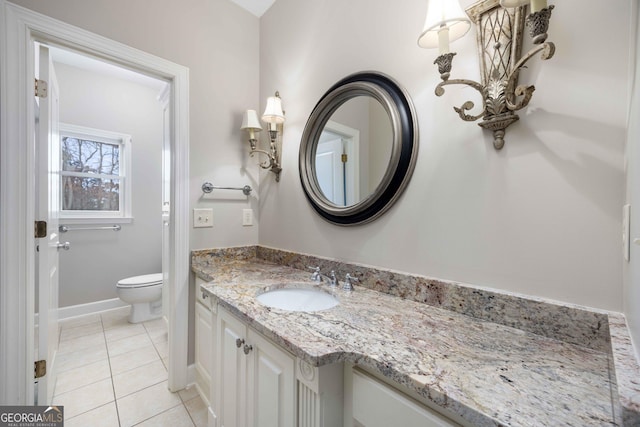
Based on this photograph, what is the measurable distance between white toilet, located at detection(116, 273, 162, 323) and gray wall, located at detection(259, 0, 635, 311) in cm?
207

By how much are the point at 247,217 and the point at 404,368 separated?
1537 mm

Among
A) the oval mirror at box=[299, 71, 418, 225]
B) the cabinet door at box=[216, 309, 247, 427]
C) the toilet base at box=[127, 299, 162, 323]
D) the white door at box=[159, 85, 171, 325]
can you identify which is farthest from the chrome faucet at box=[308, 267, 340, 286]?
the toilet base at box=[127, 299, 162, 323]

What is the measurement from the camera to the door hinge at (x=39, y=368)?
4.20 feet

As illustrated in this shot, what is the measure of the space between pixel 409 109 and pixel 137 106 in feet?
10.7

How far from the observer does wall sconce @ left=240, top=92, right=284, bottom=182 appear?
1.63 m

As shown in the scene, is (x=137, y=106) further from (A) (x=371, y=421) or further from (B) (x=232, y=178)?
(A) (x=371, y=421)

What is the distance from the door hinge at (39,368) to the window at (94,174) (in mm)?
1833

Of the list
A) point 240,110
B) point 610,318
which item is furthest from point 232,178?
point 610,318

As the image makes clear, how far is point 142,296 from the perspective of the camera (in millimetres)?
2449

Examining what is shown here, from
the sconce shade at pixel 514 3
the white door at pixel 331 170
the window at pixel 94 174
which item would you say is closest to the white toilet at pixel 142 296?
the window at pixel 94 174

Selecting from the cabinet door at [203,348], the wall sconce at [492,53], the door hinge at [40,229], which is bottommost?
the cabinet door at [203,348]

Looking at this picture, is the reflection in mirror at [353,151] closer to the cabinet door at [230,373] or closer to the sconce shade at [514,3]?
the sconce shade at [514,3]

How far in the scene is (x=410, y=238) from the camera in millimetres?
1066

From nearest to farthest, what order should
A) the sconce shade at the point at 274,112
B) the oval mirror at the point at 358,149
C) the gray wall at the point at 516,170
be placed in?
the gray wall at the point at 516,170, the oval mirror at the point at 358,149, the sconce shade at the point at 274,112
